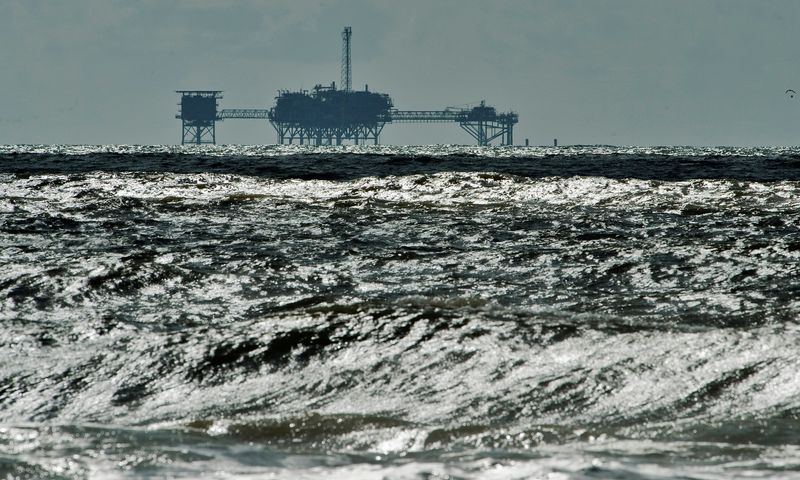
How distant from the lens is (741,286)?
8.94m

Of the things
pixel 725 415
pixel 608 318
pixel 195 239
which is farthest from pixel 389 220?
pixel 725 415

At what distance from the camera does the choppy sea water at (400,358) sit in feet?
14.2

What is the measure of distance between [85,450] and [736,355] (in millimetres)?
3674

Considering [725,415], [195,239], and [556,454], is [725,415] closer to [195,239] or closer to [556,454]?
[556,454]

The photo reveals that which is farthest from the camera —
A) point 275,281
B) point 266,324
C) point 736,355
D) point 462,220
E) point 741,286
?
point 462,220

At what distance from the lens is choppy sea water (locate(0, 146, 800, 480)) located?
4.34 m

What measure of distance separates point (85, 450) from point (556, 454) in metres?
1.88

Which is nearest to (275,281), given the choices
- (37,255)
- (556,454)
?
(37,255)

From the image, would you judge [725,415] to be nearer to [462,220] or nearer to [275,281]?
[275,281]

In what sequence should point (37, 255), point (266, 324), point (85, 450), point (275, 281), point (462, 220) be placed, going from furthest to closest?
1. point (462, 220)
2. point (37, 255)
3. point (275, 281)
4. point (266, 324)
5. point (85, 450)

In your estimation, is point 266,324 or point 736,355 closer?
point 736,355

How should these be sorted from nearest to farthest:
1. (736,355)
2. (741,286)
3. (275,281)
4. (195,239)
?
(736,355), (741,286), (275,281), (195,239)

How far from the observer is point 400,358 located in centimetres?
639

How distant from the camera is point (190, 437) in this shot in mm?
4688
